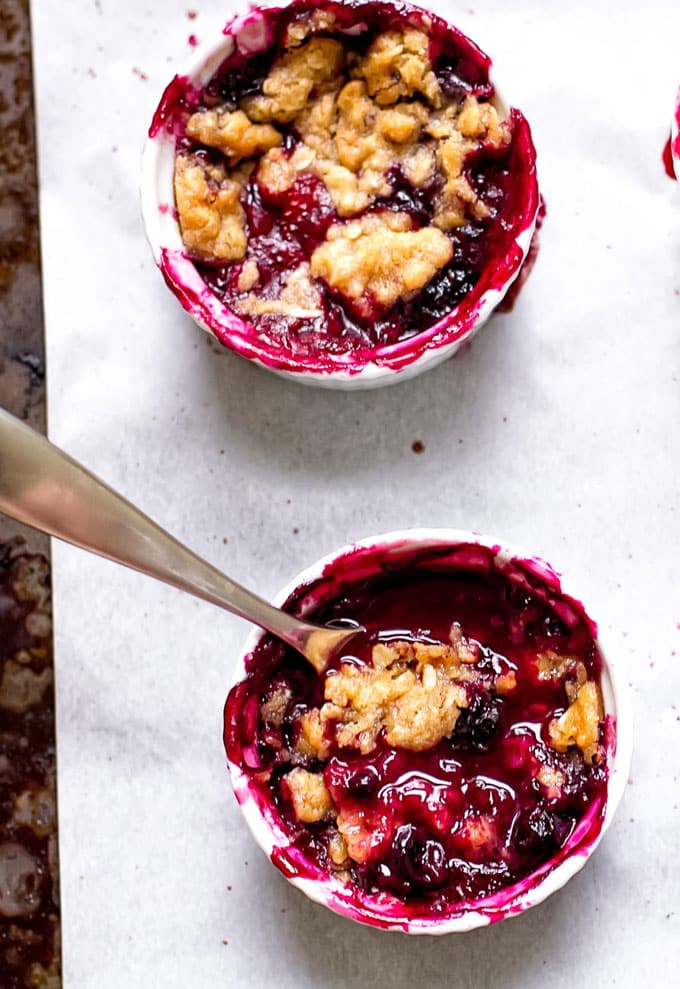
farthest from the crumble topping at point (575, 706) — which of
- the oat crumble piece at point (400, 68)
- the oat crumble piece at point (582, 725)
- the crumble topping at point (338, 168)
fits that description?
the oat crumble piece at point (400, 68)

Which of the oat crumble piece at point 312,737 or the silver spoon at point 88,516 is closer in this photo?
the silver spoon at point 88,516

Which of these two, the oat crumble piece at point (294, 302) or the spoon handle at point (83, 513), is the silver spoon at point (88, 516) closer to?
the spoon handle at point (83, 513)

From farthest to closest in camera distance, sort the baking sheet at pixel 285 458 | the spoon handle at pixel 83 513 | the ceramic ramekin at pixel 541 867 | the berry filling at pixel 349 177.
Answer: the baking sheet at pixel 285 458 < the berry filling at pixel 349 177 < the ceramic ramekin at pixel 541 867 < the spoon handle at pixel 83 513

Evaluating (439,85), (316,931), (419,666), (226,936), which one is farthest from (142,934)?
(439,85)

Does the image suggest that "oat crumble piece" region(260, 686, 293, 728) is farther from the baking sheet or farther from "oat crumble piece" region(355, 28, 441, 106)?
"oat crumble piece" region(355, 28, 441, 106)

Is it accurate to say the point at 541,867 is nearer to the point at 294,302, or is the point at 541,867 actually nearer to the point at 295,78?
the point at 294,302

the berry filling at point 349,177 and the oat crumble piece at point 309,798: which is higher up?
the berry filling at point 349,177

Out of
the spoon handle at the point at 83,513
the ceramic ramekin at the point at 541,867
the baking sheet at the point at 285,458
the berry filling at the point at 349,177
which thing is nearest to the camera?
the spoon handle at the point at 83,513
